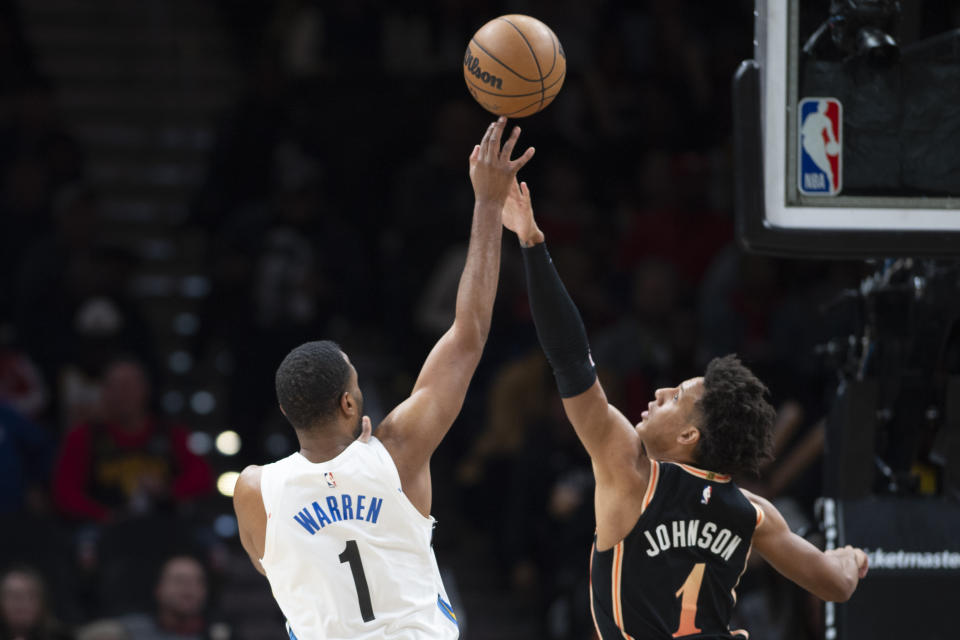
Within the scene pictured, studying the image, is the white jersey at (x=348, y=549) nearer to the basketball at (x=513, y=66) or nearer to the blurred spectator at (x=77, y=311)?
the basketball at (x=513, y=66)

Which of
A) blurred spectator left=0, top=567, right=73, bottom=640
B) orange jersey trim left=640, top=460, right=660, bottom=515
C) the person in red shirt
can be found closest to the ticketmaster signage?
orange jersey trim left=640, top=460, right=660, bottom=515

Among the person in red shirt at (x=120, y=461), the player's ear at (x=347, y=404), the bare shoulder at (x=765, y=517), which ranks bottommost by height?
the person in red shirt at (x=120, y=461)

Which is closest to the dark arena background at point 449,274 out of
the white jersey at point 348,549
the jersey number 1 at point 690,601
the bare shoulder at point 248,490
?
the jersey number 1 at point 690,601

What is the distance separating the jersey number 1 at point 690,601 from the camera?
3.92m

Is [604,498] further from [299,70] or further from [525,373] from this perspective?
[299,70]

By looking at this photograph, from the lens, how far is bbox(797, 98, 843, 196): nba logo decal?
462 cm

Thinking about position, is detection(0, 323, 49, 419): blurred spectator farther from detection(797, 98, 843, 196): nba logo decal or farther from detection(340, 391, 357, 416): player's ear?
detection(797, 98, 843, 196): nba logo decal

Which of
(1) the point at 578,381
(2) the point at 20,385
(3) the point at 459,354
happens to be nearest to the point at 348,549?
(3) the point at 459,354

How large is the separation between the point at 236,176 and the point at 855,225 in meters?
6.23

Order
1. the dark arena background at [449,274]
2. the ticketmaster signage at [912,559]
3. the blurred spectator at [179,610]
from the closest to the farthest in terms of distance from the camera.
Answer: the dark arena background at [449,274], the ticketmaster signage at [912,559], the blurred spectator at [179,610]

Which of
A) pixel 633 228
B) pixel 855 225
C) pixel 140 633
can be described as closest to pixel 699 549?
pixel 855 225

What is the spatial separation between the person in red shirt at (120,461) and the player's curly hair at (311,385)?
4.31 metres

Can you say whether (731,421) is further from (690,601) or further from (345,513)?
(345,513)

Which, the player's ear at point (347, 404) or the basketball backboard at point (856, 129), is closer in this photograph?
the player's ear at point (347, 404)
